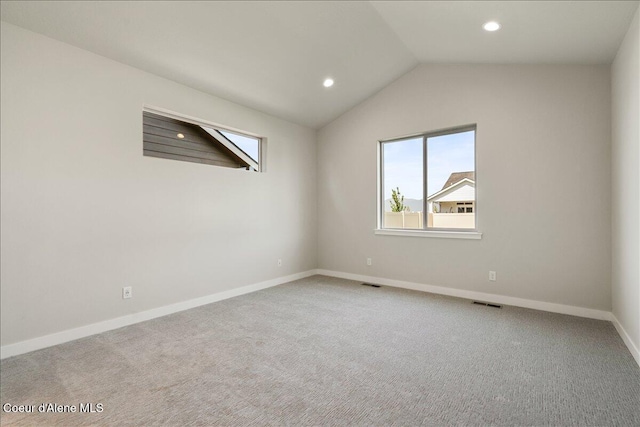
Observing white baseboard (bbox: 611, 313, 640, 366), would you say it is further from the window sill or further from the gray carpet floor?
the window sill

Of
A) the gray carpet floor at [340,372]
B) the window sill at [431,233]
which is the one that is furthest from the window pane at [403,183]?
the gray carpet floor at [340,372]

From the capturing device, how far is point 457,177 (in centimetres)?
428

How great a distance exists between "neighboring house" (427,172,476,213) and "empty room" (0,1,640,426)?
3cm

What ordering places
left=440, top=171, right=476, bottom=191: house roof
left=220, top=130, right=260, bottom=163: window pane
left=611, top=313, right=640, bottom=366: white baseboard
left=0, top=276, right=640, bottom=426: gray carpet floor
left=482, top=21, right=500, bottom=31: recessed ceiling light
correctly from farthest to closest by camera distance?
left=220, top=130, right=260, bottom=163: window pane → left=440, top=171, right=476, bottom=191: house roof → left=482, top=21, right=500, bottom=31: recessed ceiling light → left=611, top=313, right=640, bottom=366: white baseboard → left=0, top=276, right=640, bottom=426: gray carpet floor

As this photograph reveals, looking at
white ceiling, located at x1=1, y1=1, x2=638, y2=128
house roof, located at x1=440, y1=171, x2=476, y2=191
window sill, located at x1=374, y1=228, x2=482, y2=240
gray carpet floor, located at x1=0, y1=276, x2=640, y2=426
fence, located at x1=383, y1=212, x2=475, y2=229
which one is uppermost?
white ceiling, located at x1=1, y1=1, x2=638, y2=128

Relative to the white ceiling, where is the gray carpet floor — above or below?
below

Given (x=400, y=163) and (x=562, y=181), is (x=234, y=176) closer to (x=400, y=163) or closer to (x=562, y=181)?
(x=400, y=163)

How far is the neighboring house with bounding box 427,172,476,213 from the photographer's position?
417 cm

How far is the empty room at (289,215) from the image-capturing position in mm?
2031

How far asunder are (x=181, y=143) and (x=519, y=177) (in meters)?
3.92

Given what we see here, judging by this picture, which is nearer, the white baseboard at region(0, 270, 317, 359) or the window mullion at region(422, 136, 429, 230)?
the white baseboard at region(0, 270, 317, 359)

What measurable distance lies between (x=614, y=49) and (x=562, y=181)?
1.26 meters

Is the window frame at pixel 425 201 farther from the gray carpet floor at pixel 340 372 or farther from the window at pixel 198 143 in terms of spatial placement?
the window at pixel 198 143

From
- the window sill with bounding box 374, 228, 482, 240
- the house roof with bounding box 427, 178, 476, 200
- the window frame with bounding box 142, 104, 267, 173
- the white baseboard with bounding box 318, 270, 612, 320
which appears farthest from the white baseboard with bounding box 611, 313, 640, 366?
the window frame with bounding box 142, 104, 267, 173
